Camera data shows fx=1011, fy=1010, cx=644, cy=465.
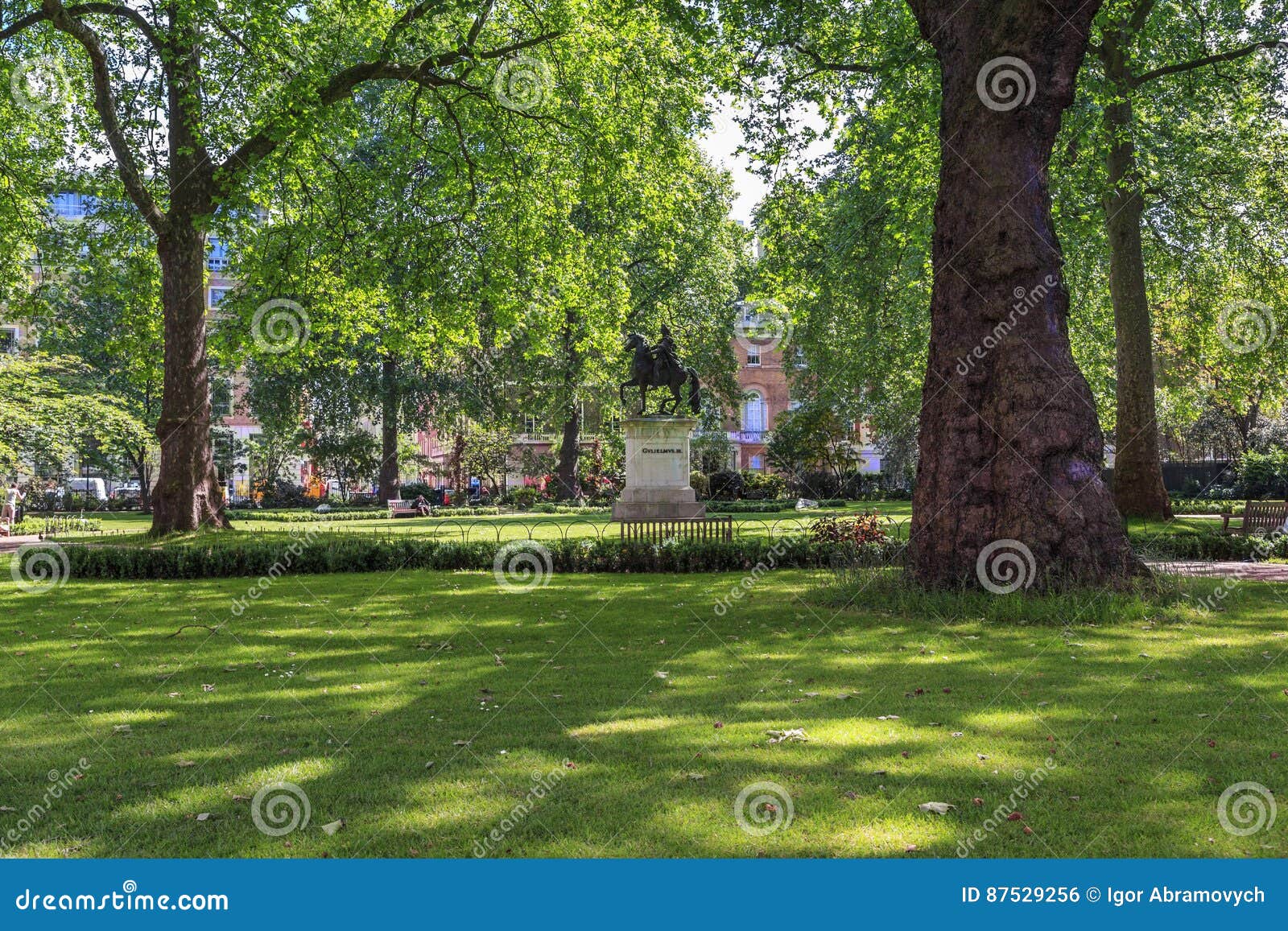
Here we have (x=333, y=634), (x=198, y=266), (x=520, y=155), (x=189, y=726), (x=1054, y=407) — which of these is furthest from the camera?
(x=520, y=155)

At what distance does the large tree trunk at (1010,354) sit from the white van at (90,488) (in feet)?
142

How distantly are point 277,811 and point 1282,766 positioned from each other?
491cm

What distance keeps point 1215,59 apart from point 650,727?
17847 millimetres

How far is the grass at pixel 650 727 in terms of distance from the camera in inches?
169

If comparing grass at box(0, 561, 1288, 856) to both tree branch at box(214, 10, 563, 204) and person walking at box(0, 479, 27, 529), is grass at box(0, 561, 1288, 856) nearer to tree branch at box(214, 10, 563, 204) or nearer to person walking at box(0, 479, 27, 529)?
tree branch at box(214, 10, 563, 204)

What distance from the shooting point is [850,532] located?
16422 millimetres

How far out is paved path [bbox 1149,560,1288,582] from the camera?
41.8 feet

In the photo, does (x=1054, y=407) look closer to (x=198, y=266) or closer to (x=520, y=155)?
(x=520, y=155)

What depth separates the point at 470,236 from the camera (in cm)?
2125

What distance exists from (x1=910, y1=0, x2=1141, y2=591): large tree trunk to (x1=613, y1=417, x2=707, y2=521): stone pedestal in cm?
1276

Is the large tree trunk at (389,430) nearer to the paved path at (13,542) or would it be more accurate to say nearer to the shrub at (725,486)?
the shrub at (725,486)

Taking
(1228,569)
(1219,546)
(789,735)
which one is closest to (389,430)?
(1219,546)

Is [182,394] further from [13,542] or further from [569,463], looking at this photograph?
[569,463]

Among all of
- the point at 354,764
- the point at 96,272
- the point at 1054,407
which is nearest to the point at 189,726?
the point at 354,764
